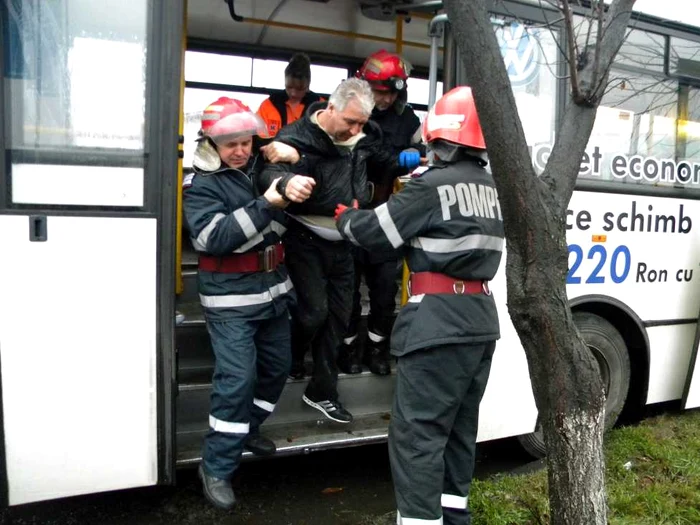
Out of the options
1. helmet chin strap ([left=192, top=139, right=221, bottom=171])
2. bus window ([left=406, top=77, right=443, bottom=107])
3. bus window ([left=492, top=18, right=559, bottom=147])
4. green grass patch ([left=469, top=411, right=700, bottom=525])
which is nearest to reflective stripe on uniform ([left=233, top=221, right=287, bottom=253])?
helmet chin strap ([left=192, top=139, right=221, bottom=171])

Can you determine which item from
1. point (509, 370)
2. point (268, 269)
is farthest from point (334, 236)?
point (509, 370)

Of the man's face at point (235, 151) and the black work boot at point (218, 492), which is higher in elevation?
the man's face at point (235, 151)

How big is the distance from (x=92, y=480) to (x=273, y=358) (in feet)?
3.26

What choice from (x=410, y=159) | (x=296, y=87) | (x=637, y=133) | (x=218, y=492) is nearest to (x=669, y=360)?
(x=637, y=133)

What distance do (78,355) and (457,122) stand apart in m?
1.83

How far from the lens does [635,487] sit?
3.94 m

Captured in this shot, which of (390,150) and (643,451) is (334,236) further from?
(643,451)

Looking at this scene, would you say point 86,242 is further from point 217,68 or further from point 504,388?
point 217,68

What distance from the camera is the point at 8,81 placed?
117 inches

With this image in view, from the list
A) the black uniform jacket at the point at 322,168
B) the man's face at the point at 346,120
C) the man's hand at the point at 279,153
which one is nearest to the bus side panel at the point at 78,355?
the man's hand at the point at 279,153

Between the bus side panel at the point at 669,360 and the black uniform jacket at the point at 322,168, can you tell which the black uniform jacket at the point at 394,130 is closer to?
the black uniform jacket at the point at 322,168

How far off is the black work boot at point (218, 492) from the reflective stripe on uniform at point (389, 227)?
1.40m

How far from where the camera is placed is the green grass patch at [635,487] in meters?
3.56

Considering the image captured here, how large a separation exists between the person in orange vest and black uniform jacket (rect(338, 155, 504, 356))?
8.03ft
